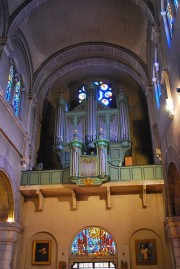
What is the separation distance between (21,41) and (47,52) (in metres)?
2.03

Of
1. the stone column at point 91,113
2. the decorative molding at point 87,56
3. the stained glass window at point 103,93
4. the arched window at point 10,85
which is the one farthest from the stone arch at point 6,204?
the stained glass window at point 103,93

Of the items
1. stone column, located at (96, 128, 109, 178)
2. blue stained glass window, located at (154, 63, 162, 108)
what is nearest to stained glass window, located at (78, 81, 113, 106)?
stone column, located at (96, 128, 109, 178)

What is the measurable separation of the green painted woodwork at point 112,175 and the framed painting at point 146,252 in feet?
9.45

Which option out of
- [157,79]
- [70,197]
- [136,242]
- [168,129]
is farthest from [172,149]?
[70,197]

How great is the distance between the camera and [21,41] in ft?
50.9

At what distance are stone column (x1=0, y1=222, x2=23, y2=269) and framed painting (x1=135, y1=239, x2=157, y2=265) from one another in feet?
18.0

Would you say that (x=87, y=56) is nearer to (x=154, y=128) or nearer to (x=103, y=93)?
(x=103, y=93)

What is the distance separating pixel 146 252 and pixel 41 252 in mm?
4837

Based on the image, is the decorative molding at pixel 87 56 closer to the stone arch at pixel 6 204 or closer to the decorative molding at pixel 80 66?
the decorative molding at pixel 80 66

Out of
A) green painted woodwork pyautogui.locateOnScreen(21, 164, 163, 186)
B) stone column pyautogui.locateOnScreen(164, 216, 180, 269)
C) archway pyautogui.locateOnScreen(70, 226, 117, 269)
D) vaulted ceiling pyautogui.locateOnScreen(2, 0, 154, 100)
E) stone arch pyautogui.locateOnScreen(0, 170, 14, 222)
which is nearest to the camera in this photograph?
stone column pyautogui.locateOnScreen(164, 216, 180, 269)

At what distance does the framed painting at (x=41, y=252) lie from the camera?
45.4 feet

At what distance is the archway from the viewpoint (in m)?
13.8

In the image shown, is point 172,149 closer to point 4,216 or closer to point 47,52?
point 4,216

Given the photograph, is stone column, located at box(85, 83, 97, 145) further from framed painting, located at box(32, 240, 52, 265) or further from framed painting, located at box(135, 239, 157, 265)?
framed painting, located at box(135, 239, 157, 265)
